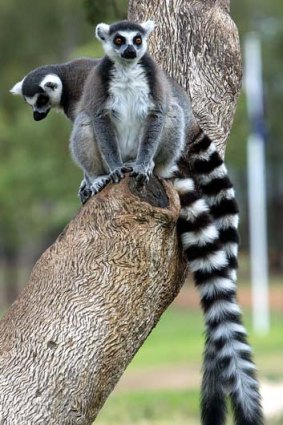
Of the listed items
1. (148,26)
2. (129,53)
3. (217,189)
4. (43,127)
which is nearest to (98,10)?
(148,26)

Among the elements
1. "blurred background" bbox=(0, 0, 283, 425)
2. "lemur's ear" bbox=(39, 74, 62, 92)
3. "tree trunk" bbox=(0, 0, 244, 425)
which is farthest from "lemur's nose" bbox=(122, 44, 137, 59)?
"blurred background" bbox=(0, 0, 283, 425)

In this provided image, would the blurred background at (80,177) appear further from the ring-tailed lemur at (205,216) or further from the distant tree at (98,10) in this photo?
the ring-tailed lemur at (205,216)

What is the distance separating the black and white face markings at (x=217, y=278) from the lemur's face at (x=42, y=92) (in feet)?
5.05

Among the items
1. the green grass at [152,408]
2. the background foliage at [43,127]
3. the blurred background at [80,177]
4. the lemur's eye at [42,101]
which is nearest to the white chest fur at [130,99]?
the lemur's eye at [42,101]

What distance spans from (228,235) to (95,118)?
105 centimetres

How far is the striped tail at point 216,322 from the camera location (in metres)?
5.10

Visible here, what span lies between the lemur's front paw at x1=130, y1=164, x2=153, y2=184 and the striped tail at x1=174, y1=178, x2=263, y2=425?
1.04 feet

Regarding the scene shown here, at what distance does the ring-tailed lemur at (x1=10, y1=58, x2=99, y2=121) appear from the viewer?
7074 millimetres

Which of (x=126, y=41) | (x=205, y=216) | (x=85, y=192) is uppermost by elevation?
(x=126, y=41)

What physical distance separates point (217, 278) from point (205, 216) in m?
0.36

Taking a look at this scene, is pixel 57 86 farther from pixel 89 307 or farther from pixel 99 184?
pixel 89 307

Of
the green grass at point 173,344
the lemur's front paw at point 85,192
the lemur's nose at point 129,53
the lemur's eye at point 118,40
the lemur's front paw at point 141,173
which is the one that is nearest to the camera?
the lemur's front paw at point 141,173

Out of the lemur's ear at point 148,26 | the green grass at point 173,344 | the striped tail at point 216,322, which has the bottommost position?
the green grass at point 173,344

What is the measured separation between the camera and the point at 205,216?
564cm
